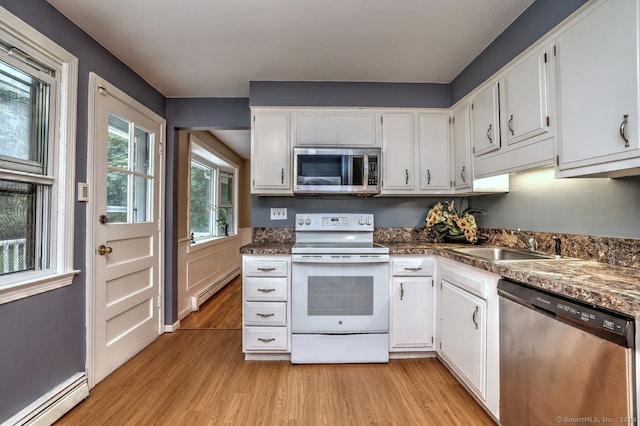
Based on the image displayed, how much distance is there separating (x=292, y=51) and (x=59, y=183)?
1.71 m

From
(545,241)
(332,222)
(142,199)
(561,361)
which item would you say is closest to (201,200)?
(142,199)

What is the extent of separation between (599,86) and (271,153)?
2071 mm

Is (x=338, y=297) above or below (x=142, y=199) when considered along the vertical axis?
below

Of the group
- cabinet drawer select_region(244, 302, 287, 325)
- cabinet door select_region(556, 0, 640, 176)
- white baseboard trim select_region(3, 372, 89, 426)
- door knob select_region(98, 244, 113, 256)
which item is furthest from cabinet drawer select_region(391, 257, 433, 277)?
white baseboard trim select_region(3, 372, 89, 426)

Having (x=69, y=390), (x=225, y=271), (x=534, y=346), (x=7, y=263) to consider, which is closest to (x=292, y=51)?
(x=7, y=263)

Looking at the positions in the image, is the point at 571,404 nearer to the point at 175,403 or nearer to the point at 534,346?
the point at 534,346

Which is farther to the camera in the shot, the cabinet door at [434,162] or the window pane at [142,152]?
the cabinet door at [434,162]

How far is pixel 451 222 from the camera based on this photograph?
2619mm

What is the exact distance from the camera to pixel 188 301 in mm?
3414

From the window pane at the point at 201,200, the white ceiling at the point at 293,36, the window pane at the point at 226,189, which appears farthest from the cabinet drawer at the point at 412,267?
the window pane at the point at 226,189

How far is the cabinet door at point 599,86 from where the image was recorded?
1141 millimetres

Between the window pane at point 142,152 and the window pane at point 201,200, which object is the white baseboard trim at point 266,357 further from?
the window pane at point 201,200

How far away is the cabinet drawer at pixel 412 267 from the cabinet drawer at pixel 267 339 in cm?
96

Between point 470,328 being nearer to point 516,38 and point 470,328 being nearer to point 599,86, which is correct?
point 599,86
